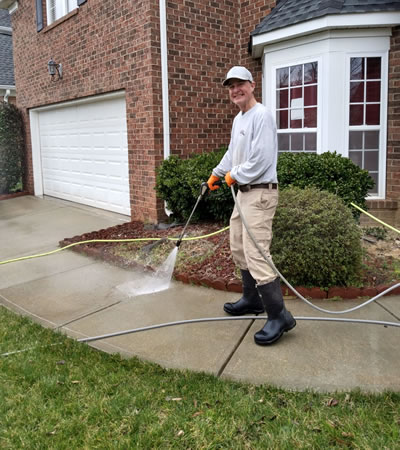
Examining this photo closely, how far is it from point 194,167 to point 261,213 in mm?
3575

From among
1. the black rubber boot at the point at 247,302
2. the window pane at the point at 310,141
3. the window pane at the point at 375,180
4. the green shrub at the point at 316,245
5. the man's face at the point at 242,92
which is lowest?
the black rubber boot at the point at 247,302

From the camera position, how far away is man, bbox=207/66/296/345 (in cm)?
347

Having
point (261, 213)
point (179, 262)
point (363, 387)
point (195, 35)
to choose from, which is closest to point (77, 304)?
point (179, 262)

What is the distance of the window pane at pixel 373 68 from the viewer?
7.22m

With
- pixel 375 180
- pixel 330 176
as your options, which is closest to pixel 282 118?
pixel 375 180

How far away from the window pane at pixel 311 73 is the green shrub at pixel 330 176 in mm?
1719

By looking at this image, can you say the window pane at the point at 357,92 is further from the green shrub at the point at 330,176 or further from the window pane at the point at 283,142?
the green shrub at the point at 330,176

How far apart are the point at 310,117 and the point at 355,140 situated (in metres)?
0.81

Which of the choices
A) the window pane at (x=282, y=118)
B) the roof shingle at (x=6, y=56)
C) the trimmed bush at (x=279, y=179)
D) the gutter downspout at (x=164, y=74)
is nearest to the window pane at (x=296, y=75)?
the window pane at (x=282, y=118)

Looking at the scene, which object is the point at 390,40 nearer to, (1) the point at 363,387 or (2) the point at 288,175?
(2) the point at 288,175

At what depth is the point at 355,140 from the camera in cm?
748

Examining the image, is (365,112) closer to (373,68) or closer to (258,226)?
(373,68)

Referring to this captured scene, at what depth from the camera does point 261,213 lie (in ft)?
11.9

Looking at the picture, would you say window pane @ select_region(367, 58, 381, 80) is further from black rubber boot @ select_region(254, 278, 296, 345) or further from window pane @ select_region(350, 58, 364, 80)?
black rubber boot @ select_region(254, 278, 296, 345)
